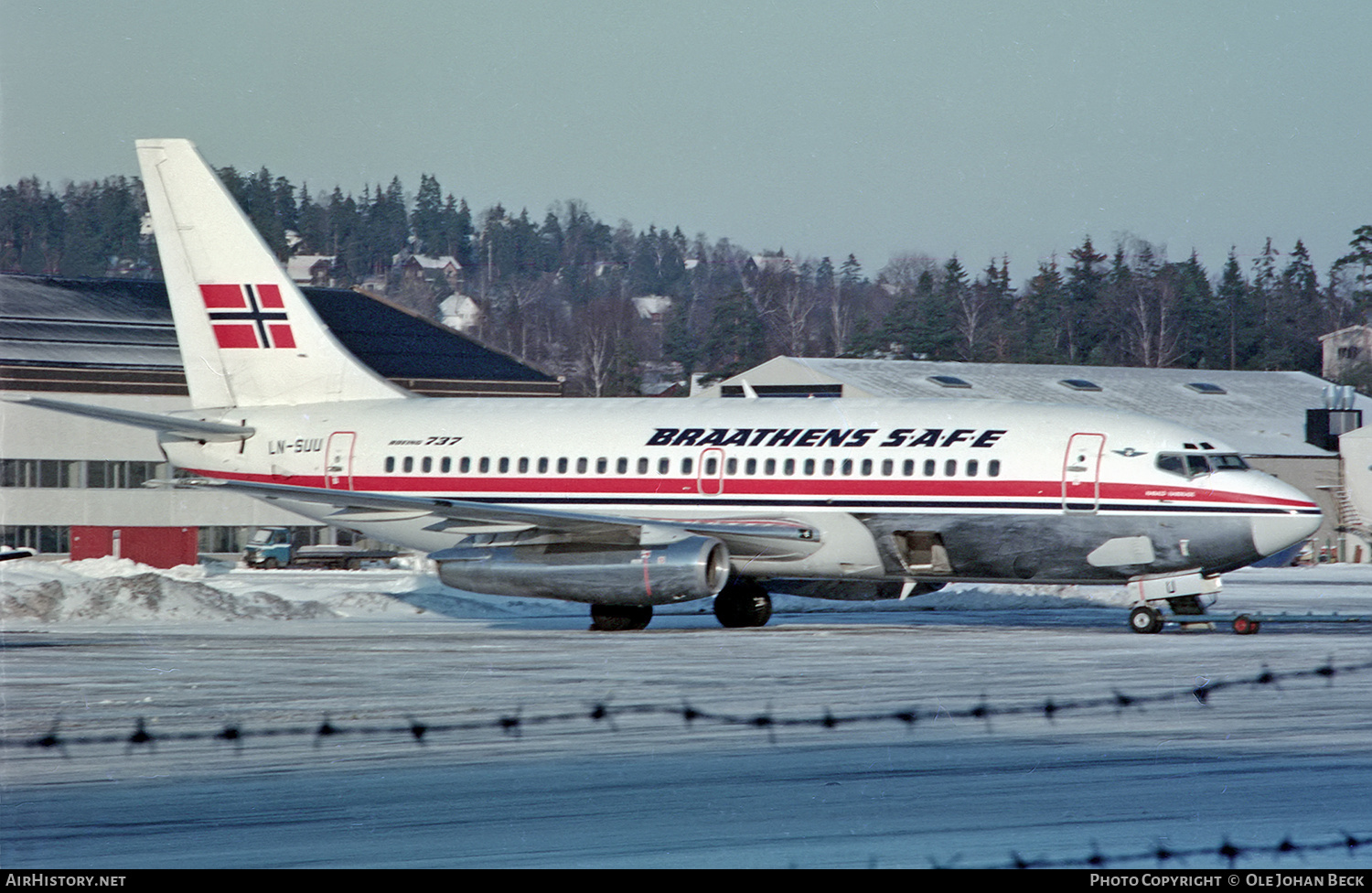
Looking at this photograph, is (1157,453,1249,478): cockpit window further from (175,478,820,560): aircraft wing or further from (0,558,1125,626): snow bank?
(0,558,1125,626): snow bank

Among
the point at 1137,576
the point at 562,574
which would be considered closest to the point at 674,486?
the point at 562,574

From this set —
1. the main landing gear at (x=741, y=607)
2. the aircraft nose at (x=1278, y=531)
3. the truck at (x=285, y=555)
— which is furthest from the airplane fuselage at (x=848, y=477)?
the truck at (x=285, y=555)

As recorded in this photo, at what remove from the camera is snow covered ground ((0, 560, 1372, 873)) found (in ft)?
31.9

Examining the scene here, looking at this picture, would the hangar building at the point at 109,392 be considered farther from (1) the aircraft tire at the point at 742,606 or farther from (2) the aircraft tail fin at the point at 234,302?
(1) the aircraft tire at the point at 742,606

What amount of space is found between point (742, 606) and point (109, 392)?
3636cm

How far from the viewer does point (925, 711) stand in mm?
15570

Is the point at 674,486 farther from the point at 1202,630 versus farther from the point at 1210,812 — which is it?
the point at 1210,812

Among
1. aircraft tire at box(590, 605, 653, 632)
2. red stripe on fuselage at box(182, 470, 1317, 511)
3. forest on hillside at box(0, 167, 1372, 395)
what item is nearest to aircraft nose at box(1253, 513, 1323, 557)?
red stripe on fuselage at box(182, 470, 1317, 511)

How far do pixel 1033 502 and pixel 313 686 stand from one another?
11625 millimetres

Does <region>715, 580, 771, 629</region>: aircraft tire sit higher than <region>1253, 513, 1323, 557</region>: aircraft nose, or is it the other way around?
<region>1253, 513, 1323, 557</region>: aircraft nose

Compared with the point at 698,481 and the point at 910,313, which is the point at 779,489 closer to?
the point at 698,481

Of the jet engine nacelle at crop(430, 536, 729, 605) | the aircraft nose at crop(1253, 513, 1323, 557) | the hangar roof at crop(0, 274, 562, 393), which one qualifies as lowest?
the jet engine nacelle at crop(430, 536, 729, 605)

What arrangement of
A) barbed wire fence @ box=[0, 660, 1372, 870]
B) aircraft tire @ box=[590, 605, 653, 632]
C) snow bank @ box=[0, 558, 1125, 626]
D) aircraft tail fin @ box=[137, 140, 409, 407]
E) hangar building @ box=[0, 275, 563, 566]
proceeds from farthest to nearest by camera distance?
hangar building @ box=[0, 275, 563, 566]
aircraft tail fin @ box=[137, 140, 409, 407]
snow bank @ box=[0, 558, 1125, 626]
aircraft tire @ box=[590, 605, 653, 632]
barbed wire fence @ box=[0, 660, 1372, 870]

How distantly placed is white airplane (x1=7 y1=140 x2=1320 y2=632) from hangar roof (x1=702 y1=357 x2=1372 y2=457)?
108ft
